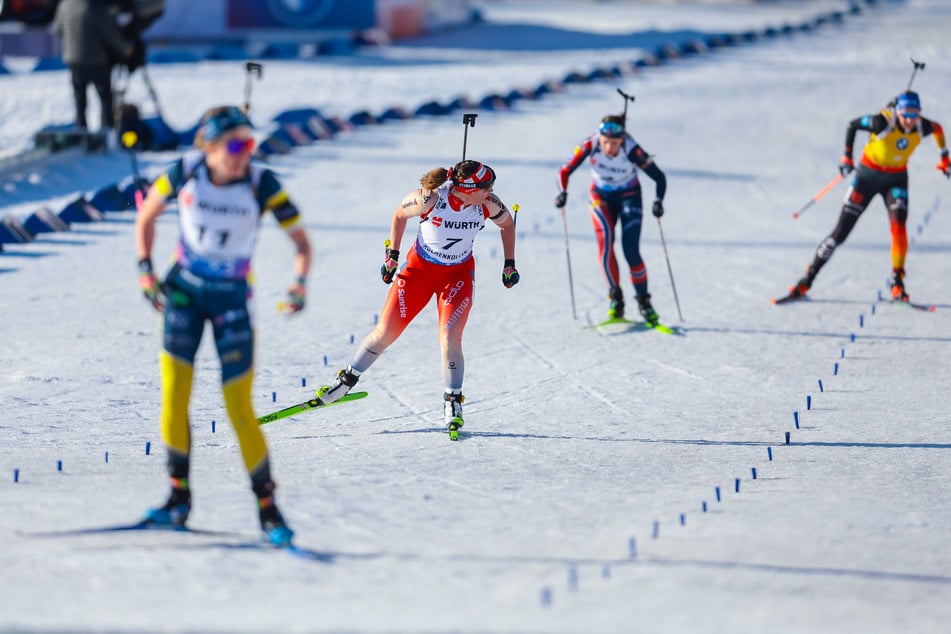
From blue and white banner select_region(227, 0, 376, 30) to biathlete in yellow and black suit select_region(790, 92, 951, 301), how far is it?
21.1 metres

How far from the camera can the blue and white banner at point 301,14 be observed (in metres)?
32.8

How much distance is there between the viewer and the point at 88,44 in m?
20.3

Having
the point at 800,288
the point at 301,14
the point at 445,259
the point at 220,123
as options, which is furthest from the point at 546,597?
the point at 301,14

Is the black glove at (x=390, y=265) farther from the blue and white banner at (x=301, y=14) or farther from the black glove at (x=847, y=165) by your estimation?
the blue and white banner at (x=301, y=14)

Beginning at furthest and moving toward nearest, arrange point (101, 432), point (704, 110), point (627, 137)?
point (704, 110)
point (627, 137)
point (101, 432)

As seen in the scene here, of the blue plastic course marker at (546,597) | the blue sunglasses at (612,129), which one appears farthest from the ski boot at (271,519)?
the blue sunglasses at (612,129)

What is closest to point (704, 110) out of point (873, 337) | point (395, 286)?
point (873, 337)

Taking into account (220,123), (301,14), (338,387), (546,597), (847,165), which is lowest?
(546,597)

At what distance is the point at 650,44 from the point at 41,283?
73.3ft

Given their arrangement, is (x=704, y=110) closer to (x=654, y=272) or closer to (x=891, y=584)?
(x=654, y=272)

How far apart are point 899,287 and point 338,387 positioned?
6573mm

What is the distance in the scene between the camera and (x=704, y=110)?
24.9 metres

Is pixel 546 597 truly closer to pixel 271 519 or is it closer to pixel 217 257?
pixel 271 519

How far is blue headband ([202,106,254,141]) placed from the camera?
23.3 ft
